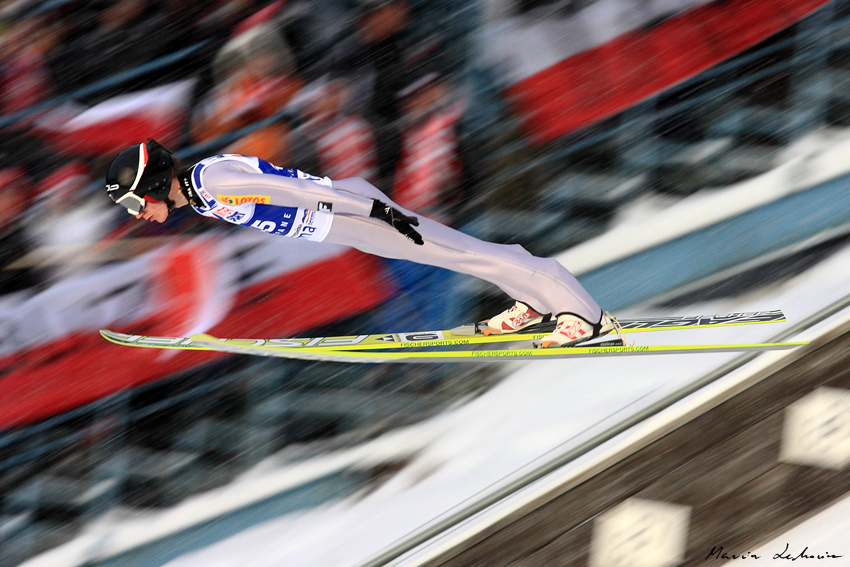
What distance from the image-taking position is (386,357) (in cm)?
409

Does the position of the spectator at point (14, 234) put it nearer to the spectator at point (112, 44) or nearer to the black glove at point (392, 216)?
the spectator at point (112, 44)

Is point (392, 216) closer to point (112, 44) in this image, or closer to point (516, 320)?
point (516, 320)

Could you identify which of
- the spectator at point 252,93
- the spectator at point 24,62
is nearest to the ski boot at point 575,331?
the spectator at point 252,93

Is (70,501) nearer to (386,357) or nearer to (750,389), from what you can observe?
(386,357)

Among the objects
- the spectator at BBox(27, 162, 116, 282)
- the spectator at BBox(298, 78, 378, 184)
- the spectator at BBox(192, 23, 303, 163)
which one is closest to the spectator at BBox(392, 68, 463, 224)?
the spectator at BBox(298, 78, 378, 184)

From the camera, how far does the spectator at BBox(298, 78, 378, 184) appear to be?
4332 mm

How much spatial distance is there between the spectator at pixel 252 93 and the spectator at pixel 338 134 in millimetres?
141

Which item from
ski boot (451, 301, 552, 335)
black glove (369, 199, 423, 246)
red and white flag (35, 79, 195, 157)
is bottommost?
ski boot (451, 301, 552, 335)

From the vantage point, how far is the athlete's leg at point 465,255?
12.0 ft

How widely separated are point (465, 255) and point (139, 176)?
1.52 m

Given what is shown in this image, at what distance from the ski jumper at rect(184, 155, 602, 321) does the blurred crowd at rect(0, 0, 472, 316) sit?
2.60ft

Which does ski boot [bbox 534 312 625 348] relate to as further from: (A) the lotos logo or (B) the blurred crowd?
(A) the lotos logo

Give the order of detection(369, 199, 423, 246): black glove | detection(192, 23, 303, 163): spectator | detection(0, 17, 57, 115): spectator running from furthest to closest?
1. detection(192, 23, 303, 163): spectator
2. detection(0, 17, 57, 115): spectator
3. detection(369, 199, 423, 246): black glove
